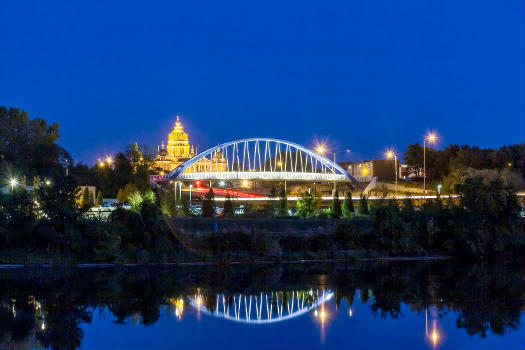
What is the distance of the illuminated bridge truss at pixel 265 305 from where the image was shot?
1965 centimetres

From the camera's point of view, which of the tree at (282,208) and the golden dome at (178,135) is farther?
the golden dome at (178,135)

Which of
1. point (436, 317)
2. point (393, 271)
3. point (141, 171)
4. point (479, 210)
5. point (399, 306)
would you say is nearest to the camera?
point (436, 317)

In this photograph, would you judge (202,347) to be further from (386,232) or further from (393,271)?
(386,232)

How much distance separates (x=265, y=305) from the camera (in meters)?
21.0

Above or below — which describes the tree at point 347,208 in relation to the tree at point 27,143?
below

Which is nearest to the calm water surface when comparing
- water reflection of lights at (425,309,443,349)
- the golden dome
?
water reflection of lights at (425,309,443,349)

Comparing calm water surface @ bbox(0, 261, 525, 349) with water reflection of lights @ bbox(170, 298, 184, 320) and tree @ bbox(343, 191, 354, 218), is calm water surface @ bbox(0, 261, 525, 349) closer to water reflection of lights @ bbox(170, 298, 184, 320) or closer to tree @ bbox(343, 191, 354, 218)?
water reflection of lights @ bbox(170, 298, 184, 320)

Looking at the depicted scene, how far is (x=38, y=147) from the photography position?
63.0 m

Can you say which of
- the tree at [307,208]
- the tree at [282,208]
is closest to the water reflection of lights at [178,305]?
the tree at [282,208]

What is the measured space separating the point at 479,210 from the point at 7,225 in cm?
2106

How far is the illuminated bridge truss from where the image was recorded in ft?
64.5

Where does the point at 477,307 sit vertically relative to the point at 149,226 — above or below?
below

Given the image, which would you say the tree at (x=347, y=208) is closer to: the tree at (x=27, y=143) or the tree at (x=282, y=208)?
the tree at (x=282, y=208)

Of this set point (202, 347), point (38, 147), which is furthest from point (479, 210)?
point (38, 147)
